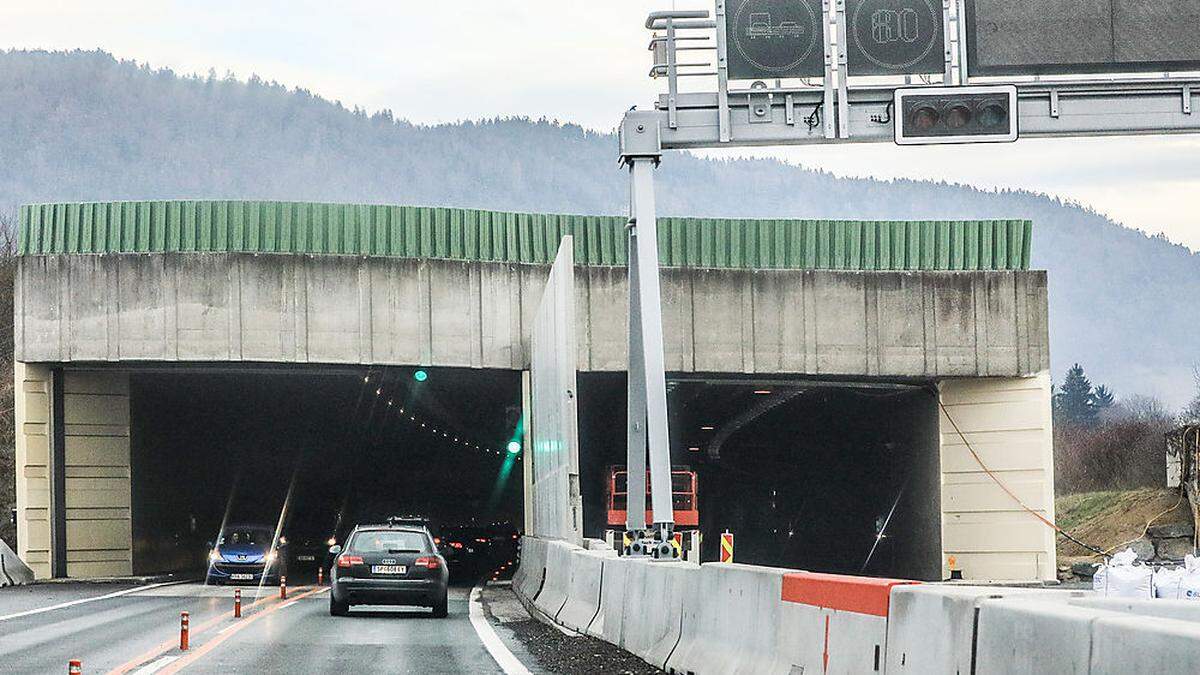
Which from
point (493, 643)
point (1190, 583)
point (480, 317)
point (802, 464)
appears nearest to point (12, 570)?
point (480, 317)

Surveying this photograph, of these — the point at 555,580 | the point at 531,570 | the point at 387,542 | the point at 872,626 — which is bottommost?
the point at 531,570

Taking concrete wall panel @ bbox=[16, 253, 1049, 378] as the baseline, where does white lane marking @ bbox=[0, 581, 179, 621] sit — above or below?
below

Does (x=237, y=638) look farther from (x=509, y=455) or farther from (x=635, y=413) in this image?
(x=509, y=455)

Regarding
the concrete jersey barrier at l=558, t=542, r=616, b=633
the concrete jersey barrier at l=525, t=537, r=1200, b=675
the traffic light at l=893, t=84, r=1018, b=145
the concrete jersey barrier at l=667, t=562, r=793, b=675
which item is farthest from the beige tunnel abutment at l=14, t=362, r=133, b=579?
the concrete jersey barrier at l=667, t=562, r=793, b=675

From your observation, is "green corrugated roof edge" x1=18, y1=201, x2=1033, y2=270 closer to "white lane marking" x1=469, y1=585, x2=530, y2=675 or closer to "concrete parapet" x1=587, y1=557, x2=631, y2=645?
"white lane marking" x1=469, y1=585, x2=530, y2=675

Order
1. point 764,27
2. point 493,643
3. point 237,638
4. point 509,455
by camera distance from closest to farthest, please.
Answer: point 493,643, point 237,638, point 764,27, point 509,455

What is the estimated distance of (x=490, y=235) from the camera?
139 ft

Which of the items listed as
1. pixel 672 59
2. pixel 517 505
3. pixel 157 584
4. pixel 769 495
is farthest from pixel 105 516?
pixel 517 505

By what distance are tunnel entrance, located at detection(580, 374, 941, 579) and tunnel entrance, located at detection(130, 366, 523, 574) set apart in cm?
432

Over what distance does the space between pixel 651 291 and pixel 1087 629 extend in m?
20.2

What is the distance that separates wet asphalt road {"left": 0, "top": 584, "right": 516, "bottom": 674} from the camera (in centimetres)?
1666

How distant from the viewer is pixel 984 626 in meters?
7.73

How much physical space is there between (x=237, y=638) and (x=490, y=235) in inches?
896

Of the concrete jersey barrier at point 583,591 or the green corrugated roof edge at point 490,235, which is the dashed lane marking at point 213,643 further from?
the green corrugated roof edge at point 490,235
